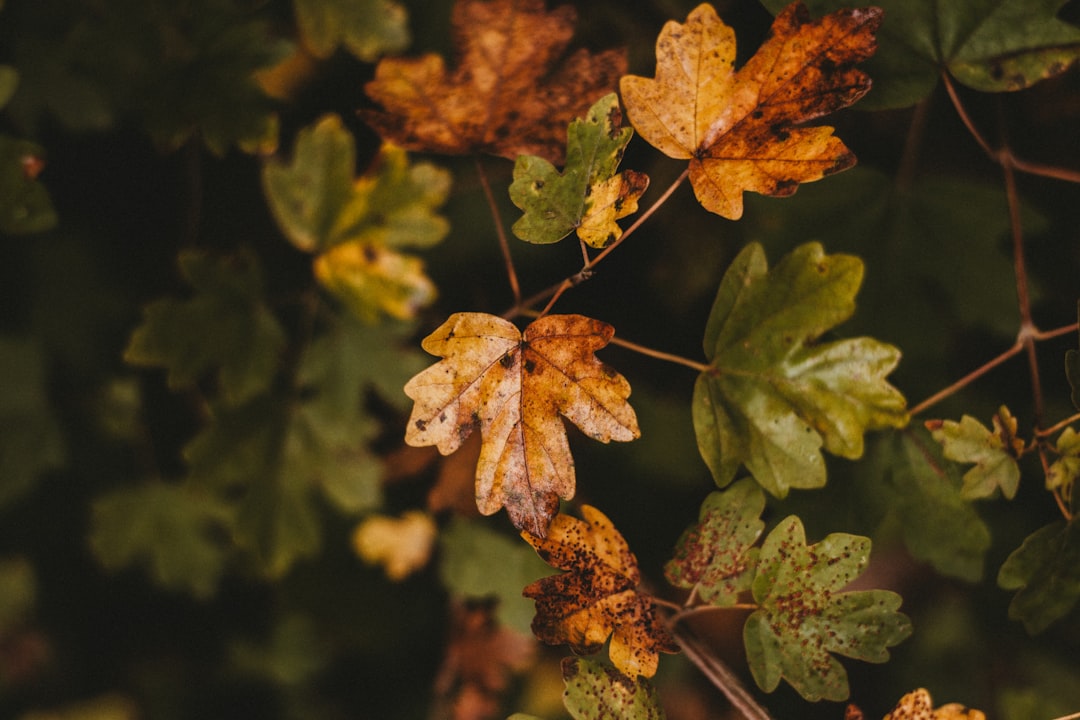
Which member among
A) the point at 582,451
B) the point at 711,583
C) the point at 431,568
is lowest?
the point at 431,568

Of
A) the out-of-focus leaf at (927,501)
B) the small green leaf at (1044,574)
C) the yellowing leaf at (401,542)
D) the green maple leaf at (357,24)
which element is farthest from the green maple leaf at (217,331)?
the small green leaf at (1044,574)

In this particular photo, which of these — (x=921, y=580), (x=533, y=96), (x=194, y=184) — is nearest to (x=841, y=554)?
(x=533, y=96)

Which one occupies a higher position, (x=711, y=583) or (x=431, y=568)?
(x=711, y=583)

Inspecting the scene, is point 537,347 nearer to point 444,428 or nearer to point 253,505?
point 444,428

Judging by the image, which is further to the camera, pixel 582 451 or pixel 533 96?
pixel 582 451

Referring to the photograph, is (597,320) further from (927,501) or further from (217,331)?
(217,331)

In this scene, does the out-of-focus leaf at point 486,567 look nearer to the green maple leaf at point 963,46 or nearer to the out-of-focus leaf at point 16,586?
the green maple leaf at point 963,46

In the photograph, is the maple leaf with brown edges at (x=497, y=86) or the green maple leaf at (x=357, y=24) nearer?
the maple leaf with brown edges at (x=497, y=86)

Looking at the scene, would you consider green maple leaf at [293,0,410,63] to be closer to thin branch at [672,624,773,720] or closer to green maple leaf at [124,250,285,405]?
green maple leaf at [124,250,285,405]
